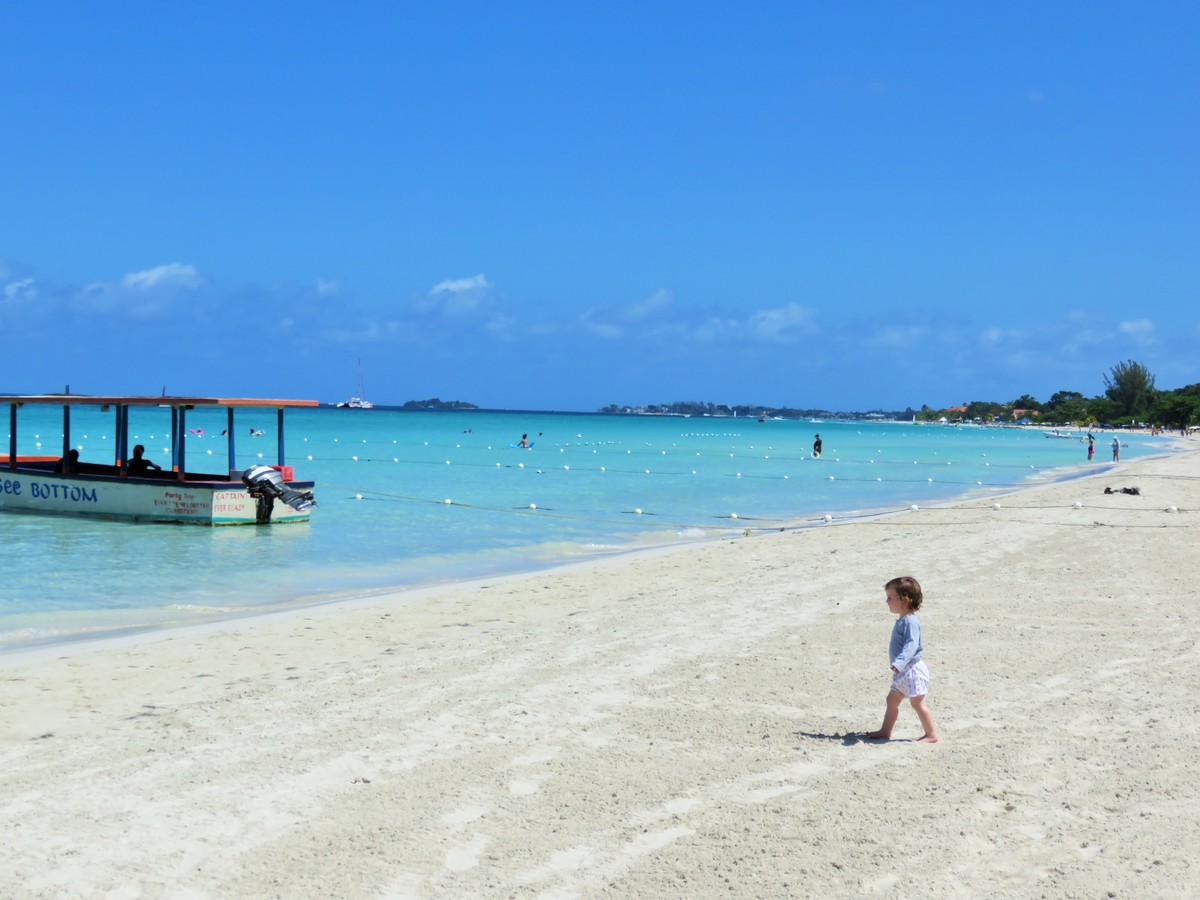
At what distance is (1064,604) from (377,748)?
24.0 feet

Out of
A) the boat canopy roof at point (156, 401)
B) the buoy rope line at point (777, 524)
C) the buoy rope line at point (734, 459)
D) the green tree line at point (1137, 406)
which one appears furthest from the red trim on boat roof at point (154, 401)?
the green tree line at point (1137, 406)

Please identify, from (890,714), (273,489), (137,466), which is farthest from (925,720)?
(137,466)

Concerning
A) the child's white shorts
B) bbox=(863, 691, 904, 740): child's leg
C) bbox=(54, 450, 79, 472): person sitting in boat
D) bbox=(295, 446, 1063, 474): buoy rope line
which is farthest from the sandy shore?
bbox=(295, 446, 1063, 474): buoy rope line

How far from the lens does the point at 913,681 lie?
5938mm

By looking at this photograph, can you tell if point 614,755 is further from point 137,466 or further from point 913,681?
point 137,466

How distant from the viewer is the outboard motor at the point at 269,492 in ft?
64.1

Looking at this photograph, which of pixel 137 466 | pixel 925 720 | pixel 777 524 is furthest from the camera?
pixel 777 524

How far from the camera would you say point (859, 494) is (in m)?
30.7

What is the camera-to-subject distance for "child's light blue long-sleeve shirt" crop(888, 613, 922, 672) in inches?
234

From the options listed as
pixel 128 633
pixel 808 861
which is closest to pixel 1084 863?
pixel 808 861

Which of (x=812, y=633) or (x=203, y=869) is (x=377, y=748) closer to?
(x=203, y=869)

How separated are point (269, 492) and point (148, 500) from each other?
2.28 m

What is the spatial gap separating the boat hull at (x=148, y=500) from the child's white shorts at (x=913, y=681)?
1571 cm

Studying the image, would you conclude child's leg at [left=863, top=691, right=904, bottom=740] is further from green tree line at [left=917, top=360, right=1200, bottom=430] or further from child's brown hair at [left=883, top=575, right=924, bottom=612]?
green tree line at [left=917, top=360, right=1200, bottom=430]
